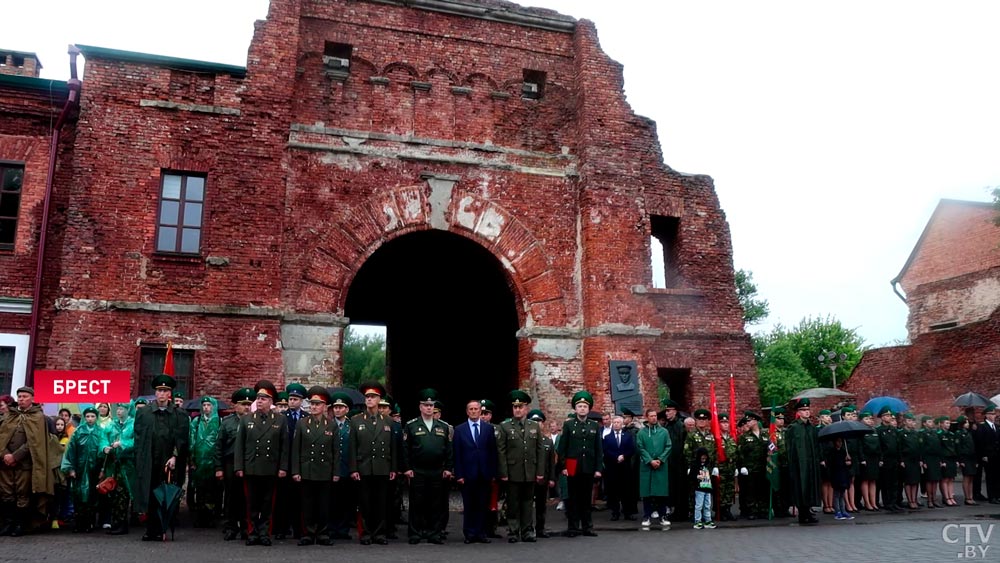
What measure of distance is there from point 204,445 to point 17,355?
16.7ft

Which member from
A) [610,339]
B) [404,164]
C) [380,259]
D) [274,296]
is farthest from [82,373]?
[610,339]

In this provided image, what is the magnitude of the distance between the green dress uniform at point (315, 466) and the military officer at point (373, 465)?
26 centimetres

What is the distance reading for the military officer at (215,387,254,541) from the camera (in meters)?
10.2

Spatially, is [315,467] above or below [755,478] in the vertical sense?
above

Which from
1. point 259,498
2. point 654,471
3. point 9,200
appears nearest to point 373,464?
point 259,498

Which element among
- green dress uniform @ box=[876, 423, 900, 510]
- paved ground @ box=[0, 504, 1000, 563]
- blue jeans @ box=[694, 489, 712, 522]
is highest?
green dress uniform @ box=[876, 423, 900, 510]

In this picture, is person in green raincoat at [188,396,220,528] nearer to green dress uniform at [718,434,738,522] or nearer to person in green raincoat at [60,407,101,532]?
person in green raincoat at [60,407,101,532]

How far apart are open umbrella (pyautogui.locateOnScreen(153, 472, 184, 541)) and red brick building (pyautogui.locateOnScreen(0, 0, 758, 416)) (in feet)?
13.0

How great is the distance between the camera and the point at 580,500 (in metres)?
11.2

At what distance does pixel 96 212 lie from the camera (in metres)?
14.0

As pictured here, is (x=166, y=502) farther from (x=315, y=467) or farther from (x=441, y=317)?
(x=441, y=317)

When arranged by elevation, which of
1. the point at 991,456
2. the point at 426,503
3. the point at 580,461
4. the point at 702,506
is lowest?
the point at 702,506

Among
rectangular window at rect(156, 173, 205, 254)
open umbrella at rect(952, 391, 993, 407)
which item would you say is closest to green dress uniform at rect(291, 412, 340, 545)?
rectangular window at rect(156, 173, 205, 254)

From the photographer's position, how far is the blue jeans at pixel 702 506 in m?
A: 11.8
